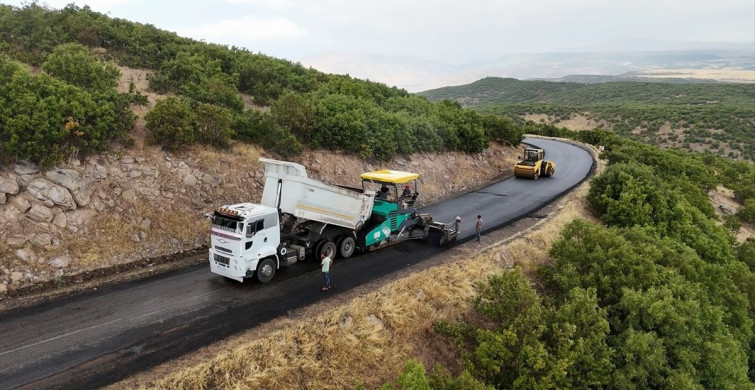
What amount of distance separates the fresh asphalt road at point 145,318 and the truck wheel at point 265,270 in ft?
1.12

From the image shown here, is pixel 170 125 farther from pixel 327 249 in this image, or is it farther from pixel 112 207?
pixel 327 249

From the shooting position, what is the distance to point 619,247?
54.8ft

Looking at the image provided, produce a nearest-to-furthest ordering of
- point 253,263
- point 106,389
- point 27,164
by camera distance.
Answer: point 106,389
point 253,263
point 27,164

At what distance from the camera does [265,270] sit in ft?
51.4

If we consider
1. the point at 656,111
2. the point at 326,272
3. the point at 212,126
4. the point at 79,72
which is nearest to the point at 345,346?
the point at 326,272

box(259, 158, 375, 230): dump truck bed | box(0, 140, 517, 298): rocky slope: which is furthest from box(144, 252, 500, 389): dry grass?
box(0, 140, 517, 298): rocky slope

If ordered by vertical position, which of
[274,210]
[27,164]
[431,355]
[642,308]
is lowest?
[431,355]

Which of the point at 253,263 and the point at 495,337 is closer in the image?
the point at 495,337

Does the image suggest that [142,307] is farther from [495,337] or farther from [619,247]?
[619,247]

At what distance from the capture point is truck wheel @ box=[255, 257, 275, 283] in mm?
15492

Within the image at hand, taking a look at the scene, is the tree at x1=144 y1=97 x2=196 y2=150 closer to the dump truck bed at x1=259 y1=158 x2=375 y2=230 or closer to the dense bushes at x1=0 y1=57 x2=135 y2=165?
the dense bushes at x1=0 y1=57 x2=135 y2=165

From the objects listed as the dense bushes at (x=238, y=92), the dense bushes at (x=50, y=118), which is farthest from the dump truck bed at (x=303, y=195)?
the dense bushes at (x=50, y=118)

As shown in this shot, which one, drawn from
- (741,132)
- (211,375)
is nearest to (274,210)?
(211,375)

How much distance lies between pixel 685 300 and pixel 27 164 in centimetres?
2455
